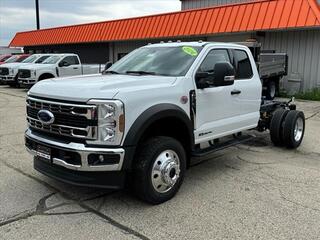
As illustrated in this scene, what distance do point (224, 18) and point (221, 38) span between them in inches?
62.3

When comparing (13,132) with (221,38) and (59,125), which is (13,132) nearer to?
(59,125)

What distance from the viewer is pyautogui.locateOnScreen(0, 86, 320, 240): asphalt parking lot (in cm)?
386

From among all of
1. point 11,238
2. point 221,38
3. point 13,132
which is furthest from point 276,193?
point 221,38

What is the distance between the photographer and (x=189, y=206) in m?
4.52

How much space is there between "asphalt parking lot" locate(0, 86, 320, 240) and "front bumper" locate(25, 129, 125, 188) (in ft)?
1.27

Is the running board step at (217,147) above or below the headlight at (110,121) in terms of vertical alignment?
below

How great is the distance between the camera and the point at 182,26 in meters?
18.7

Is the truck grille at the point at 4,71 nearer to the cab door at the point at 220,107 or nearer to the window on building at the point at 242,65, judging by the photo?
the window on building at the point at 242,65

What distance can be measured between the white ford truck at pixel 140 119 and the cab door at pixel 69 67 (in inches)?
527

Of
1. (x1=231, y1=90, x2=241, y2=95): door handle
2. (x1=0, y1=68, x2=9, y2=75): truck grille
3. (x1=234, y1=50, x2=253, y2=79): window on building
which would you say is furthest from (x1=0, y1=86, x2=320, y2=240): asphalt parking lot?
(x1=0, y1=68, x2=9, y2=75): truck grille

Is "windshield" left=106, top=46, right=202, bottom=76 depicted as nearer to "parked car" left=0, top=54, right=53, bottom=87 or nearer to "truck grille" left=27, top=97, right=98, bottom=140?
"truck grille" left=27, top=97, right=98, bottom=140

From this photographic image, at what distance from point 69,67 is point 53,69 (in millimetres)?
808

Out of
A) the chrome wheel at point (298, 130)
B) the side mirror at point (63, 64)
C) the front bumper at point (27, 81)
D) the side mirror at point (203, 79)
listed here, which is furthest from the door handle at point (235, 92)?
the side mirror at point (63, 64)

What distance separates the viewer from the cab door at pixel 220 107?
5.24 metres
